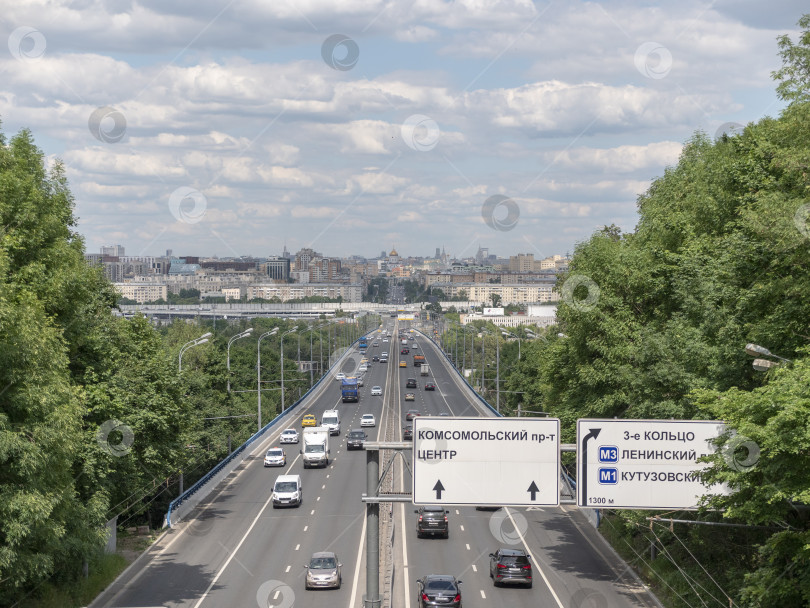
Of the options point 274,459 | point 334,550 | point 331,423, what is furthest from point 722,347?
point 331,423

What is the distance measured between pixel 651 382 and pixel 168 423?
18.2 metres

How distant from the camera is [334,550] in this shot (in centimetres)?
3622

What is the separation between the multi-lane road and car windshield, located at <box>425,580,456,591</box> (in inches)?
53.1

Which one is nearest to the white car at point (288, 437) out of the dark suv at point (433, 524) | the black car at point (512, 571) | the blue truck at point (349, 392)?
the blue truck at point (349, 392)

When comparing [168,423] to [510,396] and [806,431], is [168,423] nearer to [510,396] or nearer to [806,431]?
[806,431]

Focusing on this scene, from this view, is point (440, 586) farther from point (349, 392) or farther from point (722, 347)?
point (349, 392)

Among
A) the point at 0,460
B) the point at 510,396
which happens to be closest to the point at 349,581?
the point at 0,460

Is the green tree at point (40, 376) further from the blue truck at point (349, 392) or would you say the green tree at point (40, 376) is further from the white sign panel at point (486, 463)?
the blue truck at point (349, 392)

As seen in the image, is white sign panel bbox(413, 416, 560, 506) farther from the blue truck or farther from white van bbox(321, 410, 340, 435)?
the blue truck

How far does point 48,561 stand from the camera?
22.0 metres

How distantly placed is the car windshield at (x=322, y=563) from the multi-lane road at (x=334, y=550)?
0.80 meters

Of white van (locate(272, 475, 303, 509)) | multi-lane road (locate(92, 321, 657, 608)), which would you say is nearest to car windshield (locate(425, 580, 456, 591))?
multi-lane road (locate(92, 321, 657, 608))

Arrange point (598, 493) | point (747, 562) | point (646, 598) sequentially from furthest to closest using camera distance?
point (646, 598) → point (747, 562) → point (598, 493)

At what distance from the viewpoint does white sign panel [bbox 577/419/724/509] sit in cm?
1822
